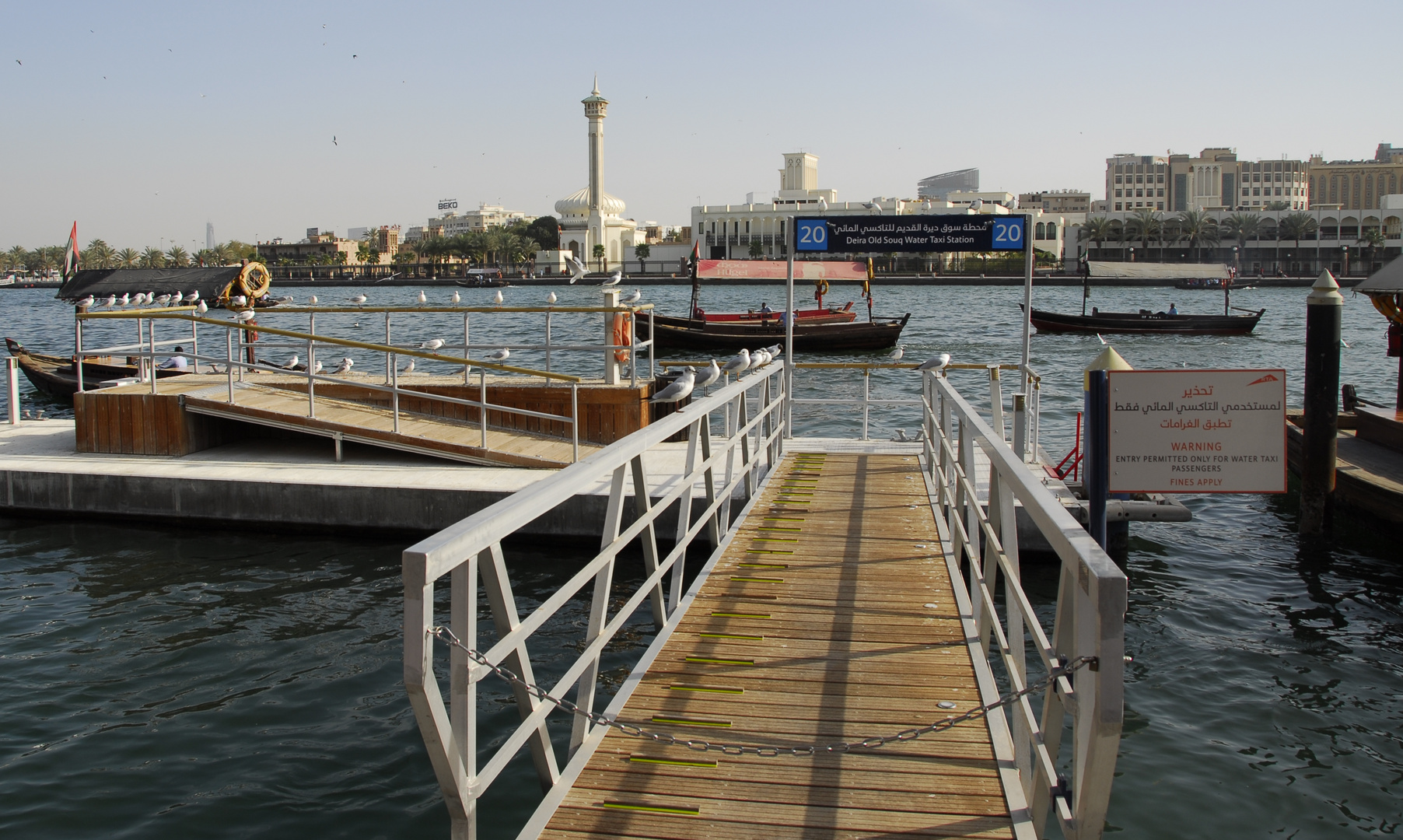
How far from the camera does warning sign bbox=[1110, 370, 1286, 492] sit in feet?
22.5

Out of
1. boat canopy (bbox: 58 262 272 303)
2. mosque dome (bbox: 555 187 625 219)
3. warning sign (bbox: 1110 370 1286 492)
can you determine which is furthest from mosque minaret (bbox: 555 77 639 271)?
warning sign (bbox: 1110 370 1286 492)

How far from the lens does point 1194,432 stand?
6973mm

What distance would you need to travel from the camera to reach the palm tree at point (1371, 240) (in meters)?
129

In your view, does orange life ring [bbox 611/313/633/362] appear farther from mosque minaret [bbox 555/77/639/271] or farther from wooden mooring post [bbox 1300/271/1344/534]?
mosque minaret [bbox 555/77/639/271]

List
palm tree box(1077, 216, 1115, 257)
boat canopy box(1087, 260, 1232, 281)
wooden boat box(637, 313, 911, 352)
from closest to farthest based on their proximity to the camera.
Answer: wooden boat box(637, 313, 911, 352) < boat canopy box(1087, 260, 1232, 281) < palm tree box(1077, 216, 1115, 257)

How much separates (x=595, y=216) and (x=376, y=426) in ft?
508

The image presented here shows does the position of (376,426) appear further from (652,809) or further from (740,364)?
(652,809)

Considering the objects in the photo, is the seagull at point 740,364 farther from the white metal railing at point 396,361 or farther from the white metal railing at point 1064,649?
the white metal railing at point 1064,649

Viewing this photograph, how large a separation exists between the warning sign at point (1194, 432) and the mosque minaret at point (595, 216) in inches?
5944

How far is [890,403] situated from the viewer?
40.4 ft

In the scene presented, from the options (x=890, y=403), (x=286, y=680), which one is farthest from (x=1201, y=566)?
(x=286, y=680)

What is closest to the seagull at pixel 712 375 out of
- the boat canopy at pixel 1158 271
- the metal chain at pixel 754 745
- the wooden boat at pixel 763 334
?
the metal chain at pixel 754 745

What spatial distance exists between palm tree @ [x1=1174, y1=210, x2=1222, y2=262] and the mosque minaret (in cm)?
8400

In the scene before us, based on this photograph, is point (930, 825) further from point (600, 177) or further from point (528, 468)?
point (600, 177)
